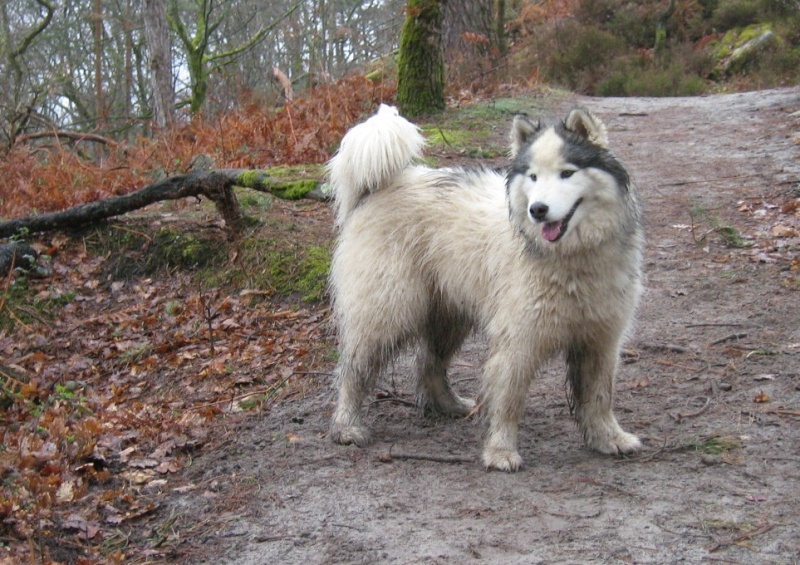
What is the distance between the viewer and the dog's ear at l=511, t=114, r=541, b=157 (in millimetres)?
4309

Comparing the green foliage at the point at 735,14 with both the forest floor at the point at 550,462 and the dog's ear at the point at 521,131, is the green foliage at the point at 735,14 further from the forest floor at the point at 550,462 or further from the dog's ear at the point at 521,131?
the dog's ear at the point at 521,131

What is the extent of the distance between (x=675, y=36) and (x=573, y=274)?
17.3m

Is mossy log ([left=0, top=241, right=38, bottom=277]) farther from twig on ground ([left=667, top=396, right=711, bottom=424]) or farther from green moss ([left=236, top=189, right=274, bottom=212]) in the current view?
twig on ground ([left=667, top=396, right=711, bottom=424])

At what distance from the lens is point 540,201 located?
392cm

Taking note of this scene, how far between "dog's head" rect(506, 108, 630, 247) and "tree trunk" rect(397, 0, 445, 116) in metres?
7.56

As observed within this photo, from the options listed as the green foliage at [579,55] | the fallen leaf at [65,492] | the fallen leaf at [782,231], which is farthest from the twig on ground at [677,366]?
the green foliage at [579,55]

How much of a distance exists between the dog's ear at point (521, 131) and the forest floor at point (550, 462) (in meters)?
1.73

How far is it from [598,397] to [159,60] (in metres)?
12.0

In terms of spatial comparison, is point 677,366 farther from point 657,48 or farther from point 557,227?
point 657,48

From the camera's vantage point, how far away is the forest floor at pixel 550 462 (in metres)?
3.56

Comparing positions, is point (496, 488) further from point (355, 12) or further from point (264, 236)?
point (355, 12)

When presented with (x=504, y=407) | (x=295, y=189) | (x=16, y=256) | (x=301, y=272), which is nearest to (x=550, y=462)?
(x=504, y=407)

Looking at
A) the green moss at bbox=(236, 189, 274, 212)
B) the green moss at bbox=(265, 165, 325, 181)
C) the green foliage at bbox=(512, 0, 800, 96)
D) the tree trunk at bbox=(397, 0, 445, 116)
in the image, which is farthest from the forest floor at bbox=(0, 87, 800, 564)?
the green foliage at bbox=(512, 0, 800, 96)

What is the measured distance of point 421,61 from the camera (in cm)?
1155
